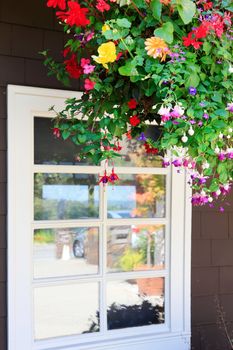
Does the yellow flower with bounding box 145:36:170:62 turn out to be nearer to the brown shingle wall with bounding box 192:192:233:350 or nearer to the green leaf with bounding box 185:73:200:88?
the green leaf with bounding box 185:73:200:88

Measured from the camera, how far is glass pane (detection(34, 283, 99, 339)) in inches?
101

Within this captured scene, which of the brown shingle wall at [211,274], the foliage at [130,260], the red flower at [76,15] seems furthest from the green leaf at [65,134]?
the brown shingle wall at [211,274]

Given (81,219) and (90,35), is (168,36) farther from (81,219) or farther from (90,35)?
(81,219)

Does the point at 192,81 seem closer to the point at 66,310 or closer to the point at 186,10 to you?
the point at 186,10

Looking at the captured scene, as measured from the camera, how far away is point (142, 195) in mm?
2904

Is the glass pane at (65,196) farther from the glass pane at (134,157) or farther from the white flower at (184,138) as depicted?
the white flower at (184,138)

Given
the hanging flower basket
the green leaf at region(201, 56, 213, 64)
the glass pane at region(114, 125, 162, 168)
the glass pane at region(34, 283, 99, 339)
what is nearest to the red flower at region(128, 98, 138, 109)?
the hanging flower basket

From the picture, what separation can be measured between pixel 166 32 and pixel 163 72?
12 centimetres

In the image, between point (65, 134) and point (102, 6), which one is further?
point (65, 134)

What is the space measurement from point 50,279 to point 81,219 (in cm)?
41

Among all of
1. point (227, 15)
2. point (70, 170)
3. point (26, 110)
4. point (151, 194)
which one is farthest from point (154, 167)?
point (227, 15)

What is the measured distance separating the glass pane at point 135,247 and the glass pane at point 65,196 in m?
0.22

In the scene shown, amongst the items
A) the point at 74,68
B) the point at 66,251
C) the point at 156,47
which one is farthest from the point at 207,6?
the point at 66,251

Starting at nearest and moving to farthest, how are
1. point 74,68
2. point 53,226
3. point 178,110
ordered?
point 178,110 < point 74,68 < point 53,226
